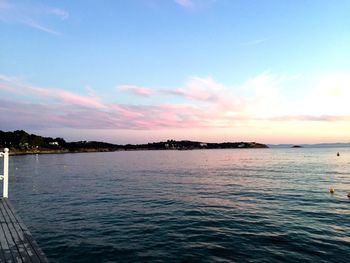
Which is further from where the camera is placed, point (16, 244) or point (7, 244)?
point (16, 244)

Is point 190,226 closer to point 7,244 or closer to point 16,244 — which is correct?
point 16,244

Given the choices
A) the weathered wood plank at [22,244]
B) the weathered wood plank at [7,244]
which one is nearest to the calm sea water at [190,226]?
the weathered wood plank at [22,244]

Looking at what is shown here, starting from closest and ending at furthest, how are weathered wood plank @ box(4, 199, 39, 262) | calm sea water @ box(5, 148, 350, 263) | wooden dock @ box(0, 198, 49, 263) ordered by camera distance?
1. wooden dock @ box(0, 198, 49, 263)
2. weathered wood plank @ box(4, 199, 39, 262)
3. calm sea water @ box(5, 148, 350, 263)

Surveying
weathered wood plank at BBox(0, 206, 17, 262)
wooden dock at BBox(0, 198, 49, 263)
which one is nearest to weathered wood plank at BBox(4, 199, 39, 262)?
wooden dock at BBox(0, 198, 49, 263)

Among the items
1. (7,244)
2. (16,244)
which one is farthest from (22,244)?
(7,244)

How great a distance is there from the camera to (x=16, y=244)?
11.9 metres

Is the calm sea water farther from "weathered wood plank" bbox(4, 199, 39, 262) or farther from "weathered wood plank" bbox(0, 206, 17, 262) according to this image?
"weathered wood plank" bbox(0, 206, 17, 262)

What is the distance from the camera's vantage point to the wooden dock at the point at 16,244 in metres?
10.6

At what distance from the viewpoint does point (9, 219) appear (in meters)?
15.3

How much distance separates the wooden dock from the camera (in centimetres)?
1065

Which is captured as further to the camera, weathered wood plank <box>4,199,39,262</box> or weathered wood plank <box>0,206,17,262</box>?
weathered wood plank <box>4,199,39,262</box>

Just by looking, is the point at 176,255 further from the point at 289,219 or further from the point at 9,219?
the point at 289,219

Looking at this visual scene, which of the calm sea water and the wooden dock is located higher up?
the wooden dock

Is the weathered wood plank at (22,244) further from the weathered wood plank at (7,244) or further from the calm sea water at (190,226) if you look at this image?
the calm sea water at (190,226)
